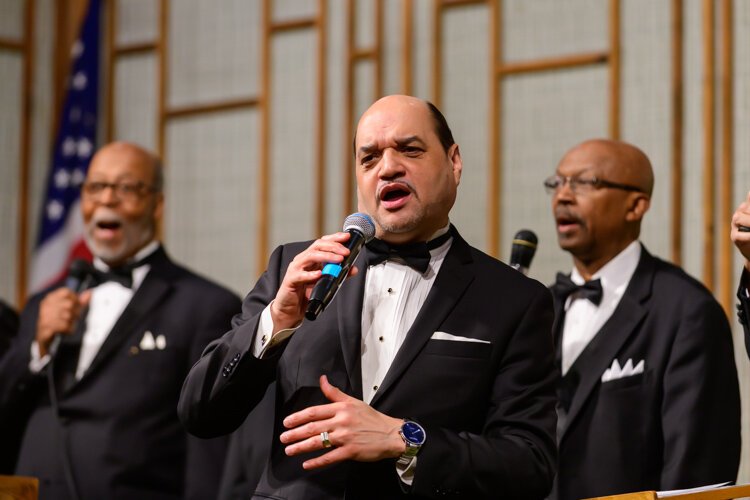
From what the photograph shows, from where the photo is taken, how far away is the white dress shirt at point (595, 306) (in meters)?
3.15

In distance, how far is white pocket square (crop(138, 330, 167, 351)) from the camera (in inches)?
135

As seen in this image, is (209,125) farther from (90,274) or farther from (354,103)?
(90,274)

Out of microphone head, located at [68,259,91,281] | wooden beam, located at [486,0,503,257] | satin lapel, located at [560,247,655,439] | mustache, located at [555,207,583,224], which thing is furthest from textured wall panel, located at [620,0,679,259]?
microphone head, located at [68,259,91,281]

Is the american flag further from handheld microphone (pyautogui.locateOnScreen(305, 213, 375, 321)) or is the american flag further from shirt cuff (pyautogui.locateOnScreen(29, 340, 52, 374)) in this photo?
handheld microphone (pyautogui.locateOnScreen(305, 213, 375, 321))

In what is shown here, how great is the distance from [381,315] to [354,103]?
2.66 metres

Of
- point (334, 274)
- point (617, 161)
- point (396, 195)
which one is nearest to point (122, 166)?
point (617, 161)

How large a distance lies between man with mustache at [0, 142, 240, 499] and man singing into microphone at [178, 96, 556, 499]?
1.13 meters

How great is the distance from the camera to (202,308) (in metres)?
3.51

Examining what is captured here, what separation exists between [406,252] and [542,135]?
223cm

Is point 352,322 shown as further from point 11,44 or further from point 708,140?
point 11,44

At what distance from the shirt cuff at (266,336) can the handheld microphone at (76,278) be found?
1.41m

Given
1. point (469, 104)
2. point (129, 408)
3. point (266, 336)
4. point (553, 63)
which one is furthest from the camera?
point (469, 104)

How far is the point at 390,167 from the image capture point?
→ 7.54ft

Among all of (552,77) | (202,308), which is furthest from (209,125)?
(202,308)
